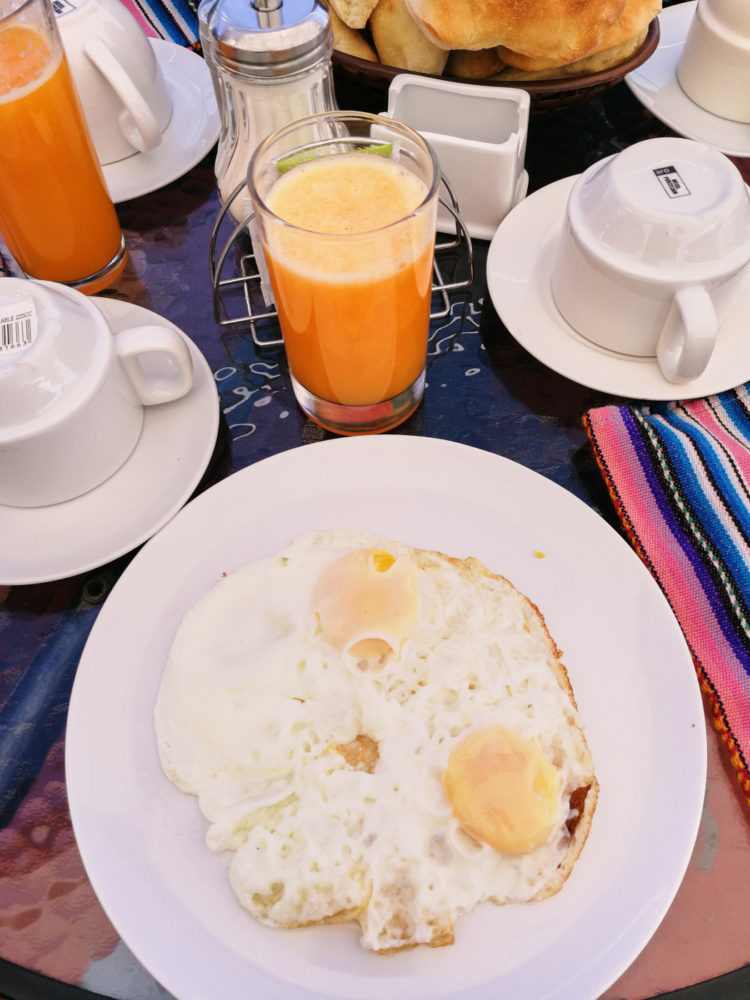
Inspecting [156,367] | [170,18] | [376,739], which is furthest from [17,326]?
[170,18]

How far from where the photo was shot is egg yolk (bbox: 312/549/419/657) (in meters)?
0.90

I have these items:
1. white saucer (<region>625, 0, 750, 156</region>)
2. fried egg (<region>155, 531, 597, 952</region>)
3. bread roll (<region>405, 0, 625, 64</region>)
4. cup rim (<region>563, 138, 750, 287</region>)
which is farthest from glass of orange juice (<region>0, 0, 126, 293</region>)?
white saucer (<region>625, 0, 750, 156</region>)

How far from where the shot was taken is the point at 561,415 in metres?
1.21

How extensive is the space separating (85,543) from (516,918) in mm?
724

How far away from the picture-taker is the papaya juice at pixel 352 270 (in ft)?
3.08

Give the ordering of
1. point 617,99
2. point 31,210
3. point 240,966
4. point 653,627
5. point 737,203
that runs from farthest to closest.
Answer: point 617,99, point 31,210, point 737,203, point 653,627, point 240,966

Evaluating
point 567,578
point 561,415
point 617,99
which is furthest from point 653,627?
point 617,99

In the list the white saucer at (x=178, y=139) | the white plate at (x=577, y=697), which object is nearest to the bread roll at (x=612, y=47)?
the white saucer at (x=178, y=139)

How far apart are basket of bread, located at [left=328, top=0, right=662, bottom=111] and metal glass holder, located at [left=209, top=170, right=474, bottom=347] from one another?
23 cm

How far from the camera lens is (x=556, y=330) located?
119 cm

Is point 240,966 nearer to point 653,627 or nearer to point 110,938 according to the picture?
point 110,938

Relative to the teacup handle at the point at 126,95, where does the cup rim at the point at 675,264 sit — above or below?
below

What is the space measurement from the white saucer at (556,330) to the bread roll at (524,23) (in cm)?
25

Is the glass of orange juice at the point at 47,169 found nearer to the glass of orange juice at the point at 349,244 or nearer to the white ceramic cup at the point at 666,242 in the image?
the glass of orange juice at the point at 349,244
